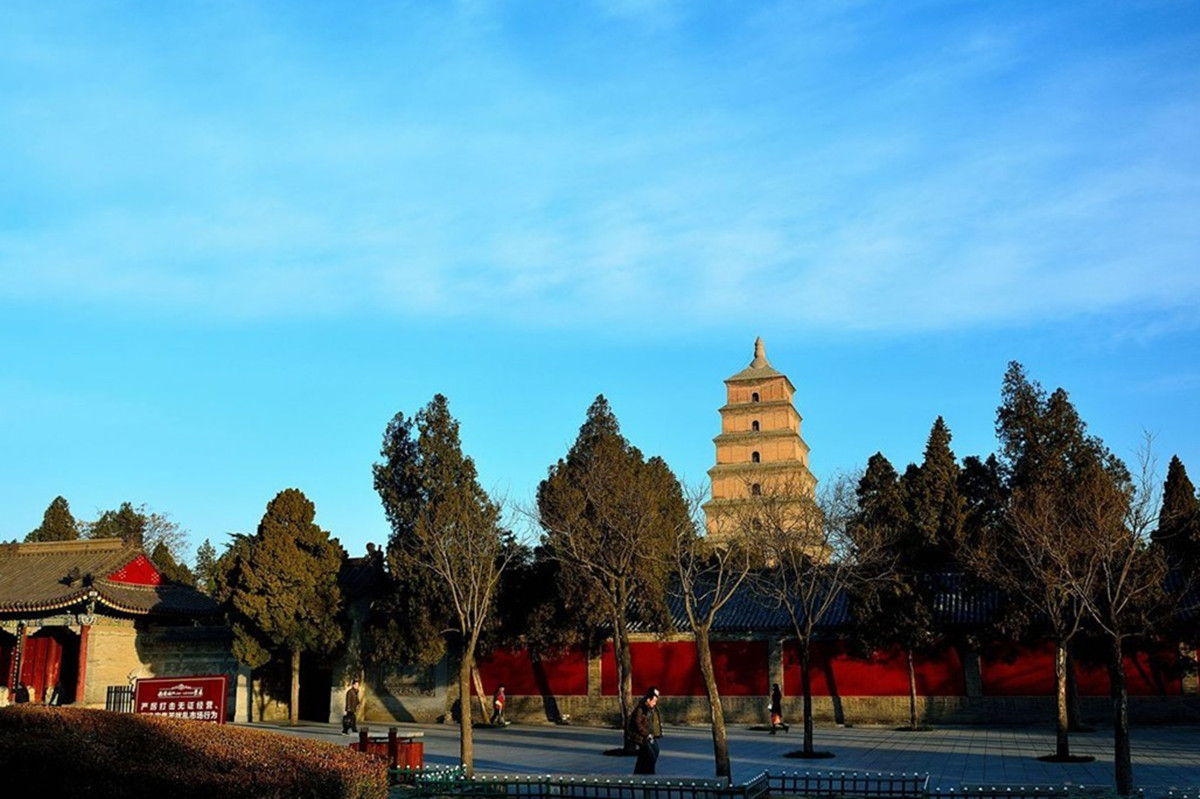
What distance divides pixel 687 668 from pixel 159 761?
21.0 m

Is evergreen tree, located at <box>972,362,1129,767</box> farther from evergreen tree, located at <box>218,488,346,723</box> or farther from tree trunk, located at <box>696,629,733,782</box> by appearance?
evergreen tree, located at <box>218,488,346,723</box>

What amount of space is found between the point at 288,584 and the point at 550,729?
7832 millimetres

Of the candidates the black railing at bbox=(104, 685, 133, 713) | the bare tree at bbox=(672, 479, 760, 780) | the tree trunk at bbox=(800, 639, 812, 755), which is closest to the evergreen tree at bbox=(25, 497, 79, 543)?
the black railing at bbox=(104, 685, 133, 713)

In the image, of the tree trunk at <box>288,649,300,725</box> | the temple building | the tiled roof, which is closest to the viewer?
the tree trunk at <box>288,649,300,725</box>

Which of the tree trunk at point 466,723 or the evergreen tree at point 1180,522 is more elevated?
the evergreen tree at point 1180,522

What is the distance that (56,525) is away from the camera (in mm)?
44000

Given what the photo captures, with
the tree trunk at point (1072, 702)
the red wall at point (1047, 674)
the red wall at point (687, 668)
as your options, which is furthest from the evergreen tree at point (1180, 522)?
the red wall at point (687, 668)

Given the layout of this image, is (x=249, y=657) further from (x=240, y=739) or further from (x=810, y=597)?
(x=240, y=739)

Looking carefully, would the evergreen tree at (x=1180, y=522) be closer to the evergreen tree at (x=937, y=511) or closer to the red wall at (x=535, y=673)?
the evergreen tree at (x=937, y=511)

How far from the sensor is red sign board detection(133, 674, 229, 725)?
15.1 m

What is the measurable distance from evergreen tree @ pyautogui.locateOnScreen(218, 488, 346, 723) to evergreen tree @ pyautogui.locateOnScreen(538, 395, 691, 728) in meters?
6.24

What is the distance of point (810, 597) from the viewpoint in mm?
20906

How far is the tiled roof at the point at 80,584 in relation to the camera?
28344 millimetres

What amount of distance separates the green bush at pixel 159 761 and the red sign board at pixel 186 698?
4.02 m
